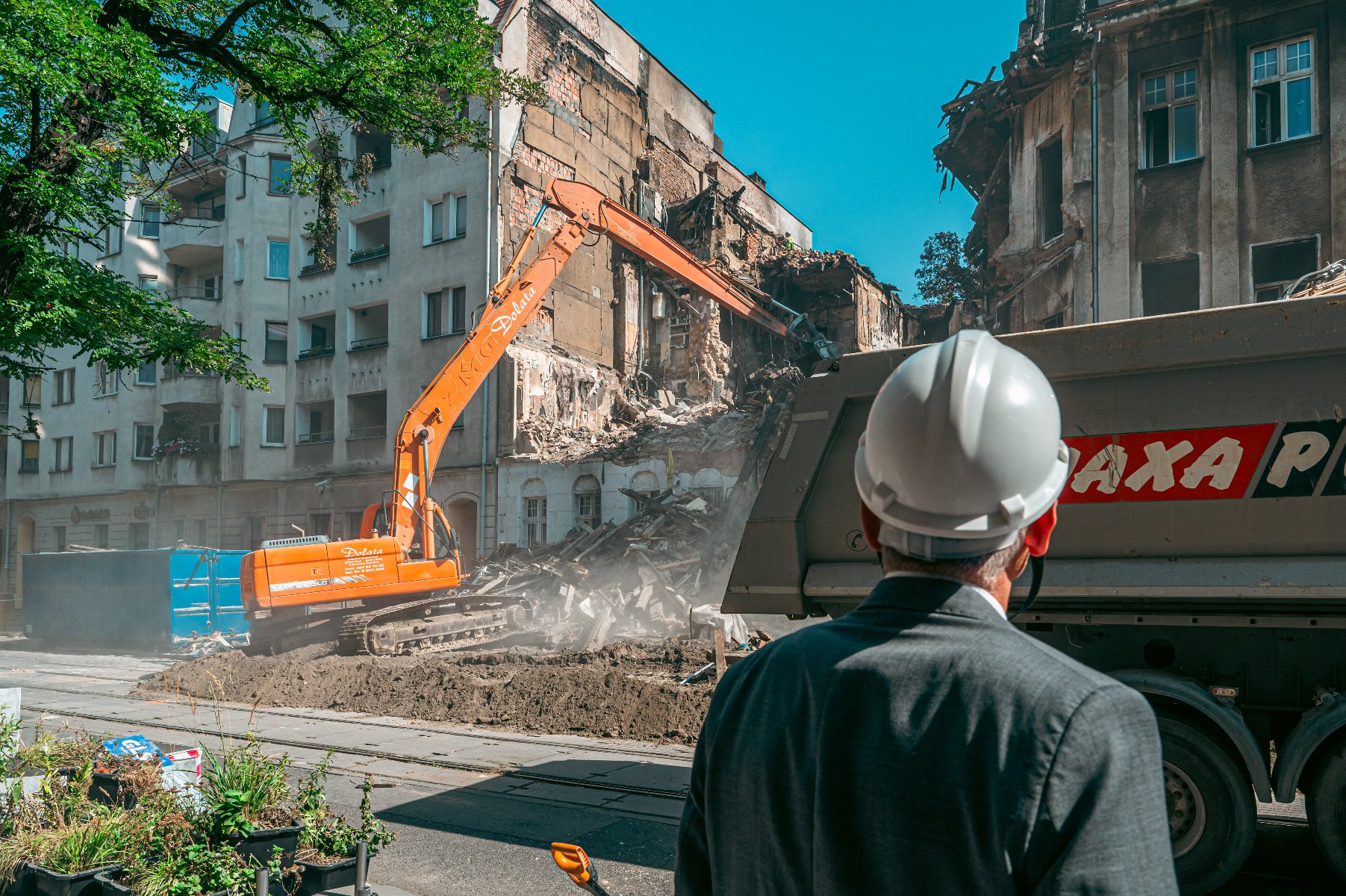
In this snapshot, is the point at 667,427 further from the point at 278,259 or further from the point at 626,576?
the point at 278,259

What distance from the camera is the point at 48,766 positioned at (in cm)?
523

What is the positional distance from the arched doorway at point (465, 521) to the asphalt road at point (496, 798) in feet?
47.2

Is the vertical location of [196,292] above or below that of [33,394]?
above

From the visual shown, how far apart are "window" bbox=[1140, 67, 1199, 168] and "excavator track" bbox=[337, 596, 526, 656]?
14.7 metres

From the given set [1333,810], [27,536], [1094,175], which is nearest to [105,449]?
[27,536]

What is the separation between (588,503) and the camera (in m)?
24.8

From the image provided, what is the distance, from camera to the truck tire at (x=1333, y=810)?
4727 millimetres

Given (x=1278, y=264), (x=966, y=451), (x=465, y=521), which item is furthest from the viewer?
(x=465, y=521)

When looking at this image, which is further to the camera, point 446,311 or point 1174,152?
point 446,311

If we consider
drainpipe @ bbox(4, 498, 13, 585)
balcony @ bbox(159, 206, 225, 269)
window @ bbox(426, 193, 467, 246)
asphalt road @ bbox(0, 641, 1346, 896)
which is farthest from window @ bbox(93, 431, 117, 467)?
asphalt road @ bbox(0, 641, 1346, 896)

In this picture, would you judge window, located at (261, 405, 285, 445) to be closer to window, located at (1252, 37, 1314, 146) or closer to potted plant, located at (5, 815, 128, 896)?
window, located at (1252, 37, 1314, 146)

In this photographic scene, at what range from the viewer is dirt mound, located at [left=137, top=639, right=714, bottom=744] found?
10.3 meters

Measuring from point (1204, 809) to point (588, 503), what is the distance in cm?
2047

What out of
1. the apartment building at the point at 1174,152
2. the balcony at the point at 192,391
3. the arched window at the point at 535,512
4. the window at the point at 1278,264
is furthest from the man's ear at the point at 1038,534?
the balcony at the point at 192,391
